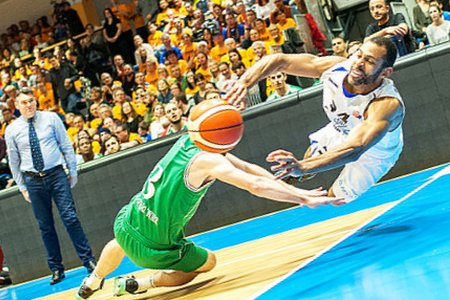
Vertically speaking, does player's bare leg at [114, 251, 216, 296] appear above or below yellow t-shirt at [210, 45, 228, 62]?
below

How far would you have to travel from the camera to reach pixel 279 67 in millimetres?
6664

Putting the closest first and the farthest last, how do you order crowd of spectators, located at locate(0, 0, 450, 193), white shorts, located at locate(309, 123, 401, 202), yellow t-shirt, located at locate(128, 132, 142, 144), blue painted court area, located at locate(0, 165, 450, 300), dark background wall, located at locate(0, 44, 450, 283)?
blue painted court area, located at locate(0, 165, 450, 300), white shorts, located at locate(309, 123, 401, 202), dark background wall, located at locate(0, 44, 450, 283), crowd of spectators, located at locate(0, 0, 450, 193), yellow t-shirt, located at locate(128, 132, 142, 144)

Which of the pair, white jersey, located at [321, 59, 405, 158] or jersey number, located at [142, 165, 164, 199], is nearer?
jersey number, located at [142, 165, 164, 199]

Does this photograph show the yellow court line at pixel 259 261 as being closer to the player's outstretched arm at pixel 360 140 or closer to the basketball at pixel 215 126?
the player's outstretched arm at pixel 360 140

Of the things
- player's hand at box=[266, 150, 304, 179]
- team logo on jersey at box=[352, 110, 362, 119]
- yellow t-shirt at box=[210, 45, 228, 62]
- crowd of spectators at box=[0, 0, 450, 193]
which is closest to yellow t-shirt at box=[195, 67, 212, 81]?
crowd of spectators at box=[0, 0, 450, 193]

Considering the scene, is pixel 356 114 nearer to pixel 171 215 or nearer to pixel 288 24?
pixel 171 215

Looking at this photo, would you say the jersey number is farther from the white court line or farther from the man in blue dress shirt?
the man in blue dress shirt

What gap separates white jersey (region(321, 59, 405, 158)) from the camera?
632 centimetres

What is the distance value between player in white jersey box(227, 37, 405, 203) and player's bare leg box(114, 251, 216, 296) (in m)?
1.13

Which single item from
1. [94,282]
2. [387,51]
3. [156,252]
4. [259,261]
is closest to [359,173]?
[259,261]

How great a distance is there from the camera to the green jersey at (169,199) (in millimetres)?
5656

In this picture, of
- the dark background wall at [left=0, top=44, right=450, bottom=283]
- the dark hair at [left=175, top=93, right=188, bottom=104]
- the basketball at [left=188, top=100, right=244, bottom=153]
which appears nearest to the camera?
the basketball at [left=188, top=100, right=244, bottom=153]

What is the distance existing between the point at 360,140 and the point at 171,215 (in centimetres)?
149

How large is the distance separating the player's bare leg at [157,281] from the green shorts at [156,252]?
0.12 metres
